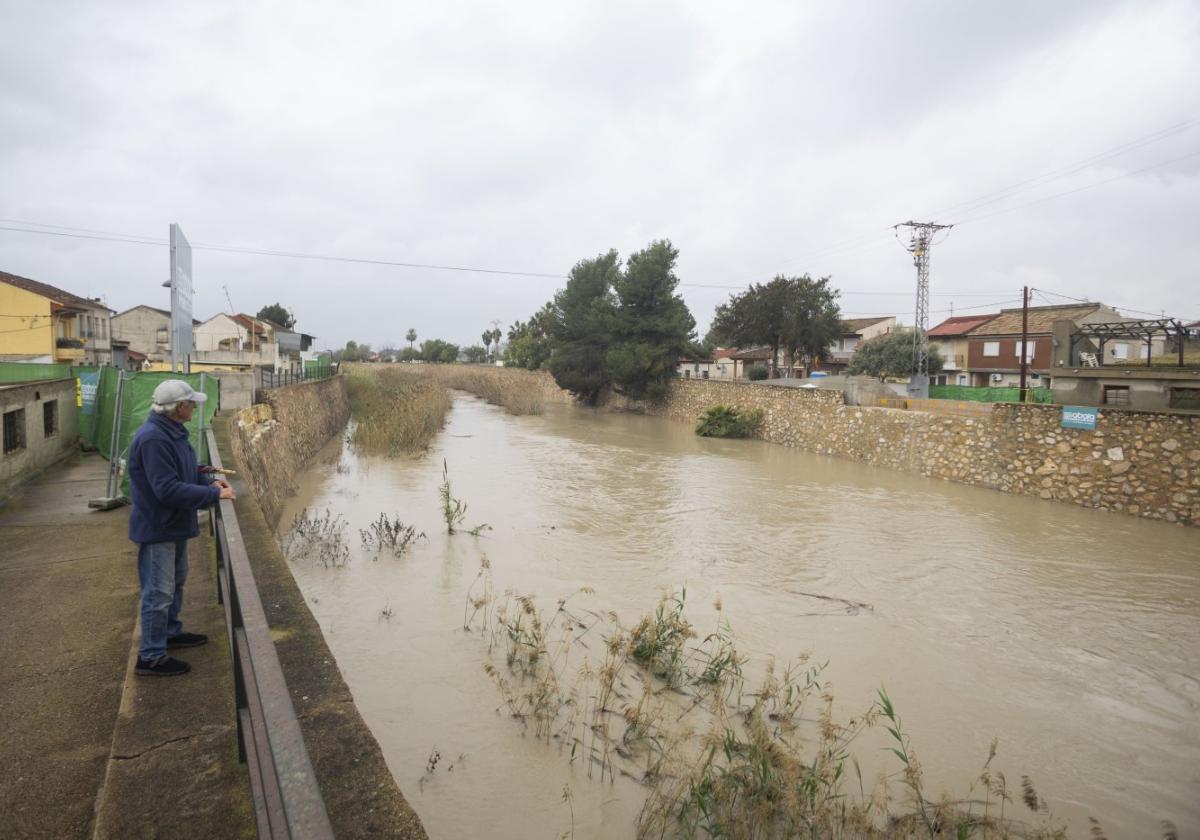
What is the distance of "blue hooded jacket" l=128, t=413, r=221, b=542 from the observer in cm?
346

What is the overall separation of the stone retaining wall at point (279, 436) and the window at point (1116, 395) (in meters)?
17.3

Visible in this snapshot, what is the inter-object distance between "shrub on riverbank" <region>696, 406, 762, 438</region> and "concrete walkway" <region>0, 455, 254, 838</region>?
80.5ft

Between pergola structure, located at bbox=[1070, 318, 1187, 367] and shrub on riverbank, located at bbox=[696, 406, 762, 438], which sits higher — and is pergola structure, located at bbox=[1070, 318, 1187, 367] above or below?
above

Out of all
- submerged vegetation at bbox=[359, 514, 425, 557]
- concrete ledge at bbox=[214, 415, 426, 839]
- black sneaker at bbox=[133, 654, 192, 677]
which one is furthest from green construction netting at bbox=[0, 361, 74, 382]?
concrete ledge at bbox=[214, 415, 426, 839]

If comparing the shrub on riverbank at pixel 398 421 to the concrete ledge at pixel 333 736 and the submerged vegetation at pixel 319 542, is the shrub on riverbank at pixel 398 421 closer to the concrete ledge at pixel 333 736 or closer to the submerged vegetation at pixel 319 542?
the submerged vegetation at pixel 319 542

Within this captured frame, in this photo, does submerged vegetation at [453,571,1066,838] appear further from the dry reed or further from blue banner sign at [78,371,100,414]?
the dry reed

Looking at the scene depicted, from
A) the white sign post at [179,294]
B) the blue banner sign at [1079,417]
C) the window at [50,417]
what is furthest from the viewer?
the blue banner sign at [1079,417]

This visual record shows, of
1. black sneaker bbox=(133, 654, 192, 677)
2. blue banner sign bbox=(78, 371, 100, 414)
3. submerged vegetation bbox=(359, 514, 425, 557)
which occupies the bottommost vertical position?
submerged vegetation bbox=(359, 514, 425, 557)

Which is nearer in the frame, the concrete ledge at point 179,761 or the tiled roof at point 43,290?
the concrete ledge at point 179,761

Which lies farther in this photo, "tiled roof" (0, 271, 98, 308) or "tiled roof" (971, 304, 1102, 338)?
"tiled roof" (971, 304, 1102, 338)

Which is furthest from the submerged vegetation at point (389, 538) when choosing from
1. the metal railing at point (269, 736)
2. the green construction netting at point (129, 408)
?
the metal railing at point (269, 736)

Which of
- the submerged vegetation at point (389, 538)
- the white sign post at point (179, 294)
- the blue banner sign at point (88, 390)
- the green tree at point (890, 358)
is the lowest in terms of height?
the submerged vegetation at point (389, 538)

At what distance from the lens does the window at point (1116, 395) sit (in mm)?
15502

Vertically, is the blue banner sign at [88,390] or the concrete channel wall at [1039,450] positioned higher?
the blue banner sign at [88,390]
